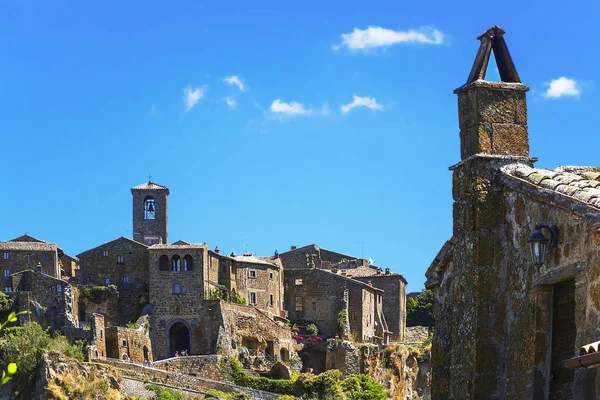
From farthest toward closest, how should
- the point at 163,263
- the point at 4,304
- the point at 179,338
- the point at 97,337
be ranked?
1. the point at 163,263
2. the point at 179,338
3. the point at 4,304
4. the point at 97,337

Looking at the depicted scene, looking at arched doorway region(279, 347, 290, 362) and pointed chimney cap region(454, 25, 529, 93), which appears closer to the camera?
pointed chimney cap region(454, 25, 529, 93)

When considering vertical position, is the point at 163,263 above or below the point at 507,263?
above

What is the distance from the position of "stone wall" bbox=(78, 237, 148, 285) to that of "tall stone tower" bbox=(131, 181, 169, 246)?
1241 cm

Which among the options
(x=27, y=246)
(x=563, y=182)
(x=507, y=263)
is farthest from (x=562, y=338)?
(x=27, y=246)

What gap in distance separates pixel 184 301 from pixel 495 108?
75584 millimetres

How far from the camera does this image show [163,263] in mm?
90438

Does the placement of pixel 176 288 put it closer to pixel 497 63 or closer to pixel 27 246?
pixel 27 246

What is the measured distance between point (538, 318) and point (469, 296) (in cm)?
118

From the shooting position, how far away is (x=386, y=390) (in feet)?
278

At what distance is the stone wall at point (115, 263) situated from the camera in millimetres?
92250

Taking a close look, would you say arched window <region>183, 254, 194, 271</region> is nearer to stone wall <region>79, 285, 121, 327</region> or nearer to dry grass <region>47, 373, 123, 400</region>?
stone wall <region>79, 285, 121, 327</region>

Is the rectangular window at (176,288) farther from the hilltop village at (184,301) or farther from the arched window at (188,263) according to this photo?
the arched window at (188,263)

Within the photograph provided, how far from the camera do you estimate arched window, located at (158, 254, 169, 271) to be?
90250 mm

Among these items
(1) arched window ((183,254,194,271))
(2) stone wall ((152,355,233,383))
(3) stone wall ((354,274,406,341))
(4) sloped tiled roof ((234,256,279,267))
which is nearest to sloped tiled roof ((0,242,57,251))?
(1) arched window ((183,254,194,271))
